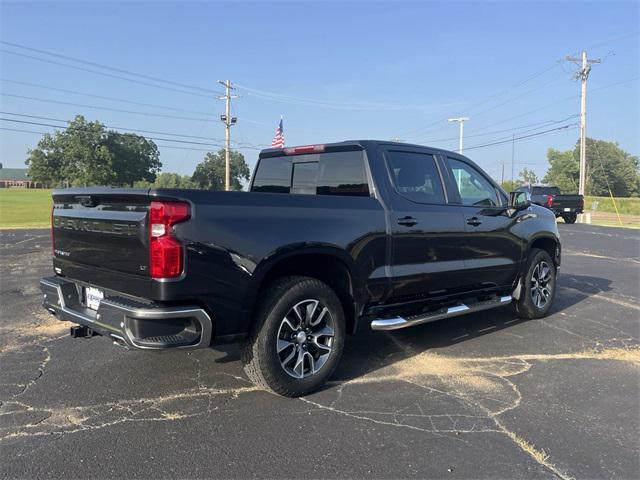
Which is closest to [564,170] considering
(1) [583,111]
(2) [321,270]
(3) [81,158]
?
(1) [583,111]

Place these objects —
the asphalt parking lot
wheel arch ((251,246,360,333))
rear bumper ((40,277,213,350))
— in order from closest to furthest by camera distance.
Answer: the asphalt parking lot, rear bumper ((40,277,213,350)), wheel arch ((251,246,360,333))

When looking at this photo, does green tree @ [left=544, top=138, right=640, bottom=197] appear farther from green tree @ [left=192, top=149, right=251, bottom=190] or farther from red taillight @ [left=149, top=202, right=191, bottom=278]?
red taillight @ [left=149, top=202, right=191, bottom=278]

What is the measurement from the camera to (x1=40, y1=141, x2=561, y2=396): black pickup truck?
3.29 metres

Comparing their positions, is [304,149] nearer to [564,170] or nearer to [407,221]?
[407,221]

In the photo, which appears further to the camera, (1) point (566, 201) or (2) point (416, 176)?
(1) point (566, 201)

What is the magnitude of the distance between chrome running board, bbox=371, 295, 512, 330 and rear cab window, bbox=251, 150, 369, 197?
3.66 ft

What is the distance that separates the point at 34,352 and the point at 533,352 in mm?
4806

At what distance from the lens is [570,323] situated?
629 centimetres

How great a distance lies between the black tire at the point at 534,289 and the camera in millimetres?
6242

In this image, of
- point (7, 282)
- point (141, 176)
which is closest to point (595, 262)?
point (7, 282)

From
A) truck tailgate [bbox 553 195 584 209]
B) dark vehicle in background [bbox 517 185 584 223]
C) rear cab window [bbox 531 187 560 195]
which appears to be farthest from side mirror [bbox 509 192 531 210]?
rear cab window [bbox 531 187 560 195]

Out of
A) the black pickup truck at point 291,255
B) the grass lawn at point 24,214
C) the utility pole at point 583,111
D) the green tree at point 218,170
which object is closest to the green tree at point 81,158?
the green tree at point 218,170

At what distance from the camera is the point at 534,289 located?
641 cm

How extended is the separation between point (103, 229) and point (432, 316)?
2.92 m
